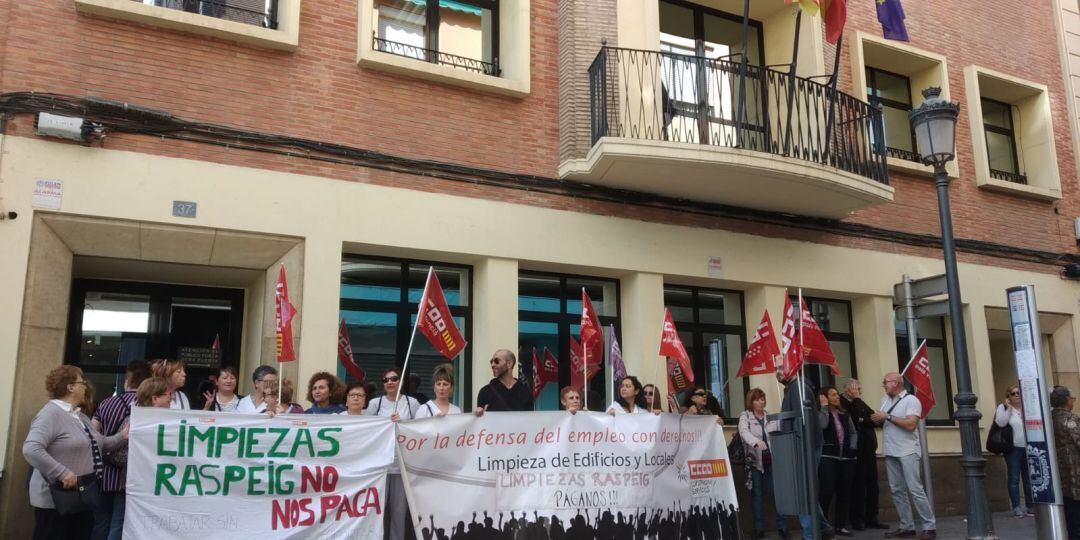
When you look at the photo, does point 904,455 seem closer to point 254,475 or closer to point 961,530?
point 961,530

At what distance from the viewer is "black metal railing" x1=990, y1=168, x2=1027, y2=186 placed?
16.3m

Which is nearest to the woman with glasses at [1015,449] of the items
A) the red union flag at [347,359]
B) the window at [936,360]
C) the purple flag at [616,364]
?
the window at [936,360]

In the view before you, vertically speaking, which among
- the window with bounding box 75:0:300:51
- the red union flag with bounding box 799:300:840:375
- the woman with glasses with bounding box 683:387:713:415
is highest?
the window with bounding box 75:0:300:51

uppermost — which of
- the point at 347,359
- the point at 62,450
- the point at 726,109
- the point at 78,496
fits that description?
the point at 726,109

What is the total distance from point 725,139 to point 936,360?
5679 mm

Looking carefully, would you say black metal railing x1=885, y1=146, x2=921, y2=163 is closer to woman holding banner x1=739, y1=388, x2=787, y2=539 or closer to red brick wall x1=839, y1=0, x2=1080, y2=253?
red brick wall x1=839, y1=0, x2=1080, y2=253

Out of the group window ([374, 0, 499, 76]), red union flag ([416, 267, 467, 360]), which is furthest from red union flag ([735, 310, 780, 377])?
window ([374, 0, 499, 76])

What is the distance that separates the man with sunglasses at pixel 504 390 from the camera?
8766 mm

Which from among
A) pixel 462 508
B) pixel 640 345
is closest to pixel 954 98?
pixel 640 345

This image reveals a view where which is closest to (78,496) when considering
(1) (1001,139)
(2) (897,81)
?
(2) (897,81)

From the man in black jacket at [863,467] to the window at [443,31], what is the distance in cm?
634

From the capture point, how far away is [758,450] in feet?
34.6

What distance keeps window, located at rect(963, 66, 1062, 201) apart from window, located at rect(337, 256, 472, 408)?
995 cm

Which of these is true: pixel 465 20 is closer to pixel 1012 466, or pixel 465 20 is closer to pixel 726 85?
pixel 726 85
